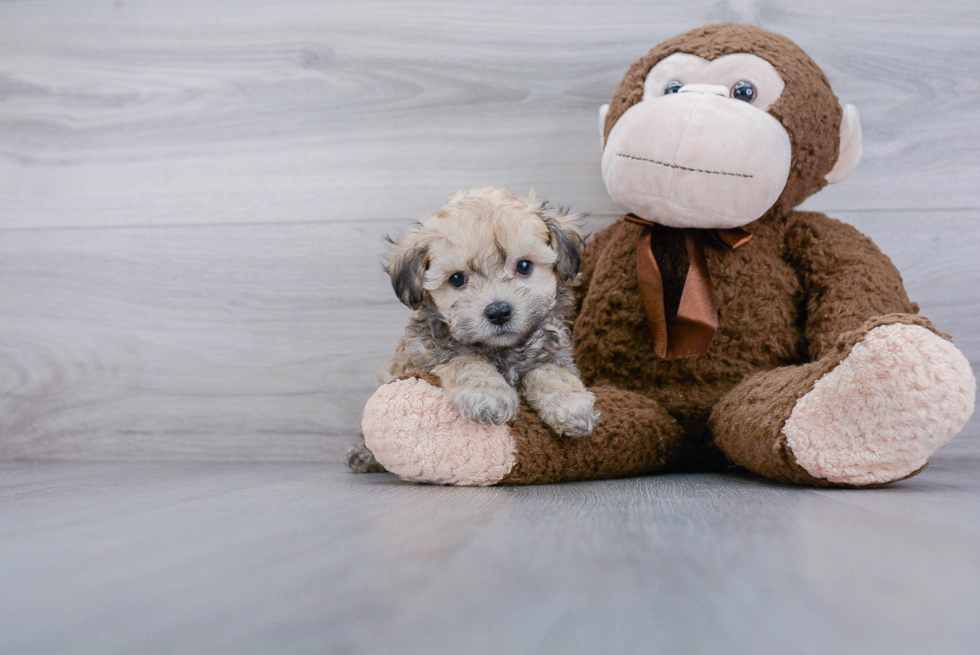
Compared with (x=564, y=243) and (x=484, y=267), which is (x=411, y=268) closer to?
(x=484, y=267)

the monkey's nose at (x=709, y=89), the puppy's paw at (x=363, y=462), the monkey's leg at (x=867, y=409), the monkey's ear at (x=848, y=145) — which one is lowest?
the puppy's paw at (x=363, y=462)

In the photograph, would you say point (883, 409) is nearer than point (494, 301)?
Yes

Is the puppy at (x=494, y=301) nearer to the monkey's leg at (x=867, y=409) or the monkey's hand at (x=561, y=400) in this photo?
the monkey's hand at (x=561, y=400)

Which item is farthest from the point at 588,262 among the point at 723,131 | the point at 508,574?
the point at 508,574

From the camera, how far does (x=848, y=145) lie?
4.27ft

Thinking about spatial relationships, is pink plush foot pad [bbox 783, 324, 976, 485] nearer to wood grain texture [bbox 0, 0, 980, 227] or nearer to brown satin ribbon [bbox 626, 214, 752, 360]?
brown satin ribbon [bbox 626, 214, 752, 360]

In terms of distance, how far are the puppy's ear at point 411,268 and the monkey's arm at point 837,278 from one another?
696mm

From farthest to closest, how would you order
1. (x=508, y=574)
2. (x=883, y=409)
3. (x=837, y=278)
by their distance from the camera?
(x=837, y=278) < (x=883, y=409) < (x=508, y=574)

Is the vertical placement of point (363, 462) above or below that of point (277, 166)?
below

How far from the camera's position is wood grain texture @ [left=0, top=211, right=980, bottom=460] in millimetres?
1663

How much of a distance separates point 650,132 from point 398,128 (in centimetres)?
73

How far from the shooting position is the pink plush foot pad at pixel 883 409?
33.3 inches

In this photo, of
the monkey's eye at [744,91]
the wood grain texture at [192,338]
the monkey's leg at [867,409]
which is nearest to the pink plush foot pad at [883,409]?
the monkey's leg at [867,409]

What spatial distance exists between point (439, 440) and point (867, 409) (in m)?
0.59
